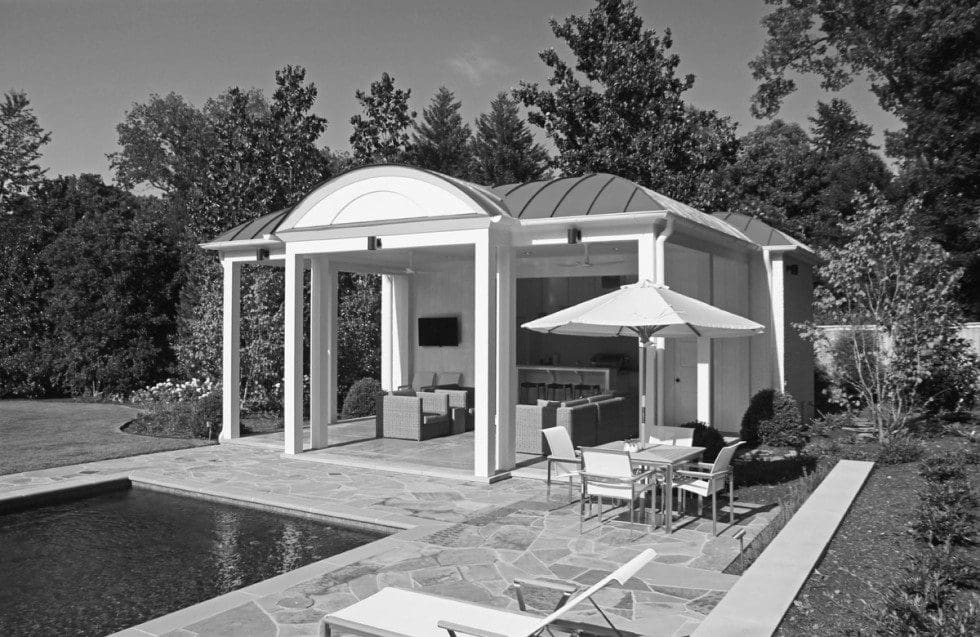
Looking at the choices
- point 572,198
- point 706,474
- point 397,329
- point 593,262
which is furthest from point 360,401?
point 706,474

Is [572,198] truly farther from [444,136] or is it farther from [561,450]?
[444,136]

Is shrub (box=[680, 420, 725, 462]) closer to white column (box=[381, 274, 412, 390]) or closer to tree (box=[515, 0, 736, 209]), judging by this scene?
white column (box=[381, 274, 412, 390])

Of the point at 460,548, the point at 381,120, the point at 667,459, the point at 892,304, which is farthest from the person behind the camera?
the point at 381,120

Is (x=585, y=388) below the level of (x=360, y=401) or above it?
above

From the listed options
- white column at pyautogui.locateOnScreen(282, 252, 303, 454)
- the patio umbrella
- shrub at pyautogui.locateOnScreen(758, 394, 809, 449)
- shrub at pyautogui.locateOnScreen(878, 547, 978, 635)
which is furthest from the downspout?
white column at pyautogui.locateOnScreen(282, 252, 303, 454)

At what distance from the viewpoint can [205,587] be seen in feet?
19.1

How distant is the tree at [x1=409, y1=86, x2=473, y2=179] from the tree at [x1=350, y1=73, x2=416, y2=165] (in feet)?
35.4

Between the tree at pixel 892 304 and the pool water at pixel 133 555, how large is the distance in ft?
26.6

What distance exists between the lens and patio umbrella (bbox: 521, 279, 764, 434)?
6.90 m

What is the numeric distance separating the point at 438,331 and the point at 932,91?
17458mm

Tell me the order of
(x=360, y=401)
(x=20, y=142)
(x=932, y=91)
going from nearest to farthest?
(x=360, y=401) → (x=932, y=91) → (x=20, y=142)

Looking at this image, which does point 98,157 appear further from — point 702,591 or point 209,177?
point 702,591

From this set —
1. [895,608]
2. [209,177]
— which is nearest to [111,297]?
[209,177]

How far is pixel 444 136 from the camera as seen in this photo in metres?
34.9
